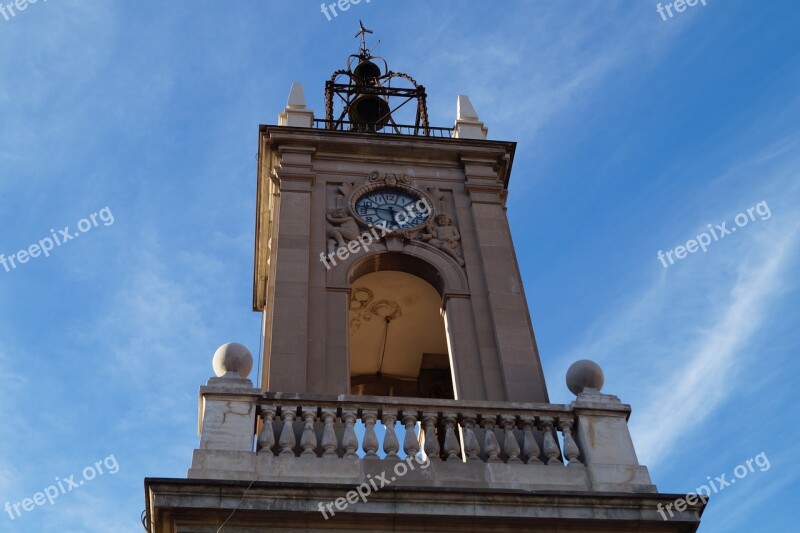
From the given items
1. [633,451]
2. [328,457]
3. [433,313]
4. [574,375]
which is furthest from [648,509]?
[433,313]

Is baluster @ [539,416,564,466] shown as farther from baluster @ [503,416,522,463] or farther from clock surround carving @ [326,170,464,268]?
clock surround carving @ [326,170,464,268]

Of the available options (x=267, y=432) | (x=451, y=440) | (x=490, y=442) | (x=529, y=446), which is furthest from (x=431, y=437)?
(x=267, y=432)

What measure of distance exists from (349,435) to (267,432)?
1.01 m

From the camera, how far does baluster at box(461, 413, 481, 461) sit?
13.3 metres

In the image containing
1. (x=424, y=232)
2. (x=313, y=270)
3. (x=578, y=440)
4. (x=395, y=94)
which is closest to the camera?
(x=578, y=440)

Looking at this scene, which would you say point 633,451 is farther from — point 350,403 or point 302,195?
point 302,195

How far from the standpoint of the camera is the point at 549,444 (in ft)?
44.4

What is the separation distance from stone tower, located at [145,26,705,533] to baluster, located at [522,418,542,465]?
2cm

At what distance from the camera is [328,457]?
1290 cm

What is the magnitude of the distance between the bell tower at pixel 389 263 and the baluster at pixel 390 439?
6.18 feet

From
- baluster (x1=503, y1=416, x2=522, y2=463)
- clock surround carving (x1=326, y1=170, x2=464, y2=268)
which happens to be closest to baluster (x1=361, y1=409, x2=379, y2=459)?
baluster (x1=503, y1=416, x2=522, y2=463)

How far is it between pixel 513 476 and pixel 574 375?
6.52 ft

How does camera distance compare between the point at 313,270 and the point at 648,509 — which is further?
the point at 313,270

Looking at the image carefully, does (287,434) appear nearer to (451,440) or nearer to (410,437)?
(410,437)
